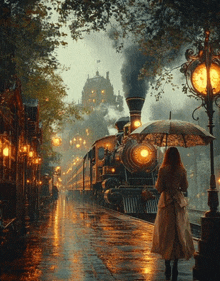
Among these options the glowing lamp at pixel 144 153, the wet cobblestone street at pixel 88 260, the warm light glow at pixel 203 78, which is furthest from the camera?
the glowing lamp at pixel 144 153

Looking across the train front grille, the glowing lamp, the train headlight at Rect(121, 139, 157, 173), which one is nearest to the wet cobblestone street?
the train front grille

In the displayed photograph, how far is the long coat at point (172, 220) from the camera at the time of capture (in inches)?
237

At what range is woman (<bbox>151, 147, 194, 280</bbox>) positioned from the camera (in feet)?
19.7

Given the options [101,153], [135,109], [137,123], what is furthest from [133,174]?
[101,153]

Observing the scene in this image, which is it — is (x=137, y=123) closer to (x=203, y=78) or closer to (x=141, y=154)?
(x=141, y=154)

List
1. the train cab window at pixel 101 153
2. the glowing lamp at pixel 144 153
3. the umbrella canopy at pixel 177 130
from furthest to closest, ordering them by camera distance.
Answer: the train cab window at pixel 101 153 → the glowing lamp at pixel 144 153 → the umbrella canopy at pixel 177 130

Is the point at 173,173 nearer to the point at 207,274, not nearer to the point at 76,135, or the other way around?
the point at 207,274

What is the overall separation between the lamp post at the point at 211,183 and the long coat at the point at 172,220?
0.30m

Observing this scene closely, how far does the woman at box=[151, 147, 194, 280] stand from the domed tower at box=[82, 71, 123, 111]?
5550 inches

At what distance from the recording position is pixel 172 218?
6141mm

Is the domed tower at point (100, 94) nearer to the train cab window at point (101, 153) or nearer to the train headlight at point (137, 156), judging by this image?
the train cab window at point (101, 153)

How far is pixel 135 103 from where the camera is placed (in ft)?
67.4

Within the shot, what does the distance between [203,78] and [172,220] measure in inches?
98.6

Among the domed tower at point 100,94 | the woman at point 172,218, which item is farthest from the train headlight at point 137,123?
the domed tower at point 100,94
